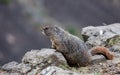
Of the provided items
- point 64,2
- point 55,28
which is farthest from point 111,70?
point 64,2

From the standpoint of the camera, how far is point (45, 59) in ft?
25.6

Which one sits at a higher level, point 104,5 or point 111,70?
point 104,5

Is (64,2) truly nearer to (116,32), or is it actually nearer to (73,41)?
(116,32)

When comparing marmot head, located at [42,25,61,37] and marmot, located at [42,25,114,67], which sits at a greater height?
marmot head, located at [42,25,61,37]

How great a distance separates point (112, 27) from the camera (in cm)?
1020

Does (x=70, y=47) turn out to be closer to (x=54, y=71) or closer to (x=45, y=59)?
(x=45, y=59)

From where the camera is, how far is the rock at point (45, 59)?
7.80 m

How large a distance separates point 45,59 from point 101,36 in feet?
6.84

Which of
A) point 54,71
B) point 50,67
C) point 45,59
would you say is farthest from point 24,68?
point 54,71

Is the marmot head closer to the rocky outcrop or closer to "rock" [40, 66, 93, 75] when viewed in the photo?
the rocky outcrop

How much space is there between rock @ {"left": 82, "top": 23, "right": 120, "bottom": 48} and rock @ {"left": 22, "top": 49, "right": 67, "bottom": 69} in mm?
1568

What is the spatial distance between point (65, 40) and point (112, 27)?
226cm

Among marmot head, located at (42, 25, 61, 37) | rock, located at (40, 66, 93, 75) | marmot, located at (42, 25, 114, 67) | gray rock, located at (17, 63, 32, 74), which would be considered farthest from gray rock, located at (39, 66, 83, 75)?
marmot head, located at (42, 25, 61, 37)

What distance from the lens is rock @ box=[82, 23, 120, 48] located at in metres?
9.38
